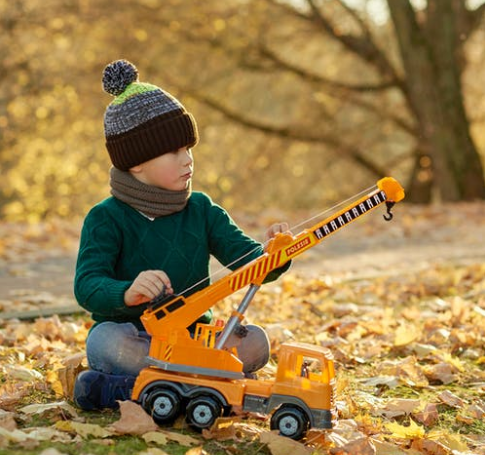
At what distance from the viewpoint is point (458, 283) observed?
6289 millimetres

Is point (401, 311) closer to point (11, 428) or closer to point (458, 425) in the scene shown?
point (458, 425)

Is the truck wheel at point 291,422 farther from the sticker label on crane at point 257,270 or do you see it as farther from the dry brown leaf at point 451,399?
the dry brown leaf at point 451,399

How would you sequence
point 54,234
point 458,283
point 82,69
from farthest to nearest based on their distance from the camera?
point 82,69 → point 54,234 → point 458,283

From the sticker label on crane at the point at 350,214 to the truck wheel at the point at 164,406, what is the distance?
0.68 metres

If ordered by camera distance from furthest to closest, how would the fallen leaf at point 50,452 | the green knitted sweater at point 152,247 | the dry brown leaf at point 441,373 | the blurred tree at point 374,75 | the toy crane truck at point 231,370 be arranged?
the blurred tree at point 374,75
the dry brown leaf at point 441,373
the green knitted sweater at point 152,247
the toy crane truck at point 231,370
the fallen leaf at point 50,452

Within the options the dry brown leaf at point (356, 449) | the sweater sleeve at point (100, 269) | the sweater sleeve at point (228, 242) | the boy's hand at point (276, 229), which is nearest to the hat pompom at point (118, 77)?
the sweater sleeve at point (100, 269)

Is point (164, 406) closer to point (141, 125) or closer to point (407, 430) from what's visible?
point (407, 430)

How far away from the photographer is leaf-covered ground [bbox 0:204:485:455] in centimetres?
269

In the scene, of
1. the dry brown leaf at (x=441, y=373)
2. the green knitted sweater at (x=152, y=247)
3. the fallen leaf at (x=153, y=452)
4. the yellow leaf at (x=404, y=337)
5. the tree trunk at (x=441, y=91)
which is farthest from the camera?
the tree trunk at (x=441, y=91)

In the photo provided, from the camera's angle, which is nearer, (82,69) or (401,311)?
(401,311)

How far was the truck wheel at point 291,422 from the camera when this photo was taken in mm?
2707

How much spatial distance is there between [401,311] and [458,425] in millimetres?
2068

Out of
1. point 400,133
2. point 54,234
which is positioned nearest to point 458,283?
point 54,234

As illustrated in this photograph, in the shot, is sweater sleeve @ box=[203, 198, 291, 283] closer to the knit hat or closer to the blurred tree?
the knit hat
